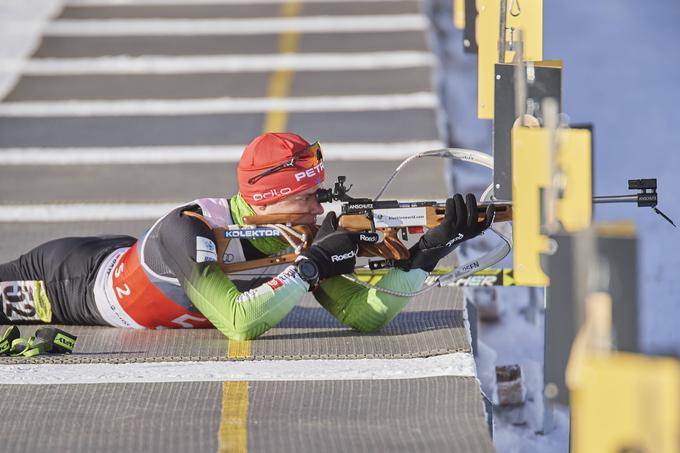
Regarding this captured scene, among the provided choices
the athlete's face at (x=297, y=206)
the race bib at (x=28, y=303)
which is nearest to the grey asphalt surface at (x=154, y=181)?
the race bib at (x=28, y=303)

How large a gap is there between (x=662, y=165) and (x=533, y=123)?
678 centimetres

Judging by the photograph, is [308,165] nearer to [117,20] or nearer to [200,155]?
[200,155]

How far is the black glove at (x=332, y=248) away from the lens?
6.88 meters

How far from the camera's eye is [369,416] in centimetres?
590

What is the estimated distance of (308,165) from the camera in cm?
716

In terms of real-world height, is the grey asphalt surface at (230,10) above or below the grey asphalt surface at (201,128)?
above

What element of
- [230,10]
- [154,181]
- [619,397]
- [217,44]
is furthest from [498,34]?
[230,10]

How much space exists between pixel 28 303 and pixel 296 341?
1856 mm

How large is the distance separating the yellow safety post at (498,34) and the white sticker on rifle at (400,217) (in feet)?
5.00

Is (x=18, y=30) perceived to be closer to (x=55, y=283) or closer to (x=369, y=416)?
(x=55, y=283)

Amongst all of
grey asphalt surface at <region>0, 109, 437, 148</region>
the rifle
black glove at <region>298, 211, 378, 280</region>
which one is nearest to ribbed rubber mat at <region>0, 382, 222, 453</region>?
black glove at <region>298, 211, 378, 280</region>

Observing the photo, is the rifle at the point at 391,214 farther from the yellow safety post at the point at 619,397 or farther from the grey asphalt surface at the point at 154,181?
the grey asphalt surface at the point at 154,181

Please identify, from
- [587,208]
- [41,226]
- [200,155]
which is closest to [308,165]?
[587,208]

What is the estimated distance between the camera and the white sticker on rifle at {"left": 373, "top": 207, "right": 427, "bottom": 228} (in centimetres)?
692
